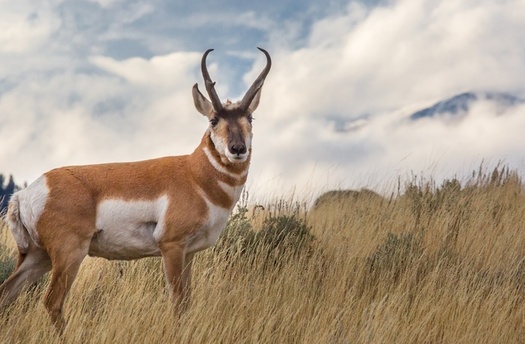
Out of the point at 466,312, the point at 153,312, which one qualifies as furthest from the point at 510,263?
the point at 153,312

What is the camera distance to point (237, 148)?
5.39m

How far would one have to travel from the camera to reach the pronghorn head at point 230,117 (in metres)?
5.45

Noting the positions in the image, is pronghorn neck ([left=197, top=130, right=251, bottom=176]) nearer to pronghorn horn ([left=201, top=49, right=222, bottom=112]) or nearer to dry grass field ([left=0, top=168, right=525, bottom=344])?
pronghorn horn ([left=201, top=49, right=222, bottom=112])

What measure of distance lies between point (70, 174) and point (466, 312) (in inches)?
140

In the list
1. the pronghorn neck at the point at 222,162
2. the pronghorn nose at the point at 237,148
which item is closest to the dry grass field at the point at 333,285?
the pronghorn neck at the point at 222,162

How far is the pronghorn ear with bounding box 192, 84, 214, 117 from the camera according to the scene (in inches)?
228

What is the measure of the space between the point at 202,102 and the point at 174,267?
133 cm

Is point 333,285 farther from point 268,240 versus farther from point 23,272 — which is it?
point 23,272

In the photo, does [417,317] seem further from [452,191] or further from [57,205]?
[452,191]

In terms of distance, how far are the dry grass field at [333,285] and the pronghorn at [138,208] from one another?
0.37m

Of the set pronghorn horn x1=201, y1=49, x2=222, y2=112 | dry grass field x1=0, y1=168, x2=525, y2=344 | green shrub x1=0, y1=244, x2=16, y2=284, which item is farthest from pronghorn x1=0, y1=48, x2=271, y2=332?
green shrub x1=0, y1=244, x2=16, y2=284

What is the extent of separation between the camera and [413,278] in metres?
7.36

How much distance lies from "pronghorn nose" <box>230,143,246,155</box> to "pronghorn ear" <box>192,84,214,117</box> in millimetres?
497

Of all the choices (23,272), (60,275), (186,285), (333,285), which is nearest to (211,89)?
(186,285)
